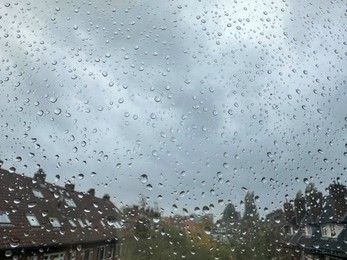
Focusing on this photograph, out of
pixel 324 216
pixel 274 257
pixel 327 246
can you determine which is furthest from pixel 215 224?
pixel 324 216

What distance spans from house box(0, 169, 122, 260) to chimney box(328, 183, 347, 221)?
207cm

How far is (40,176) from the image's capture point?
2971 millimetres

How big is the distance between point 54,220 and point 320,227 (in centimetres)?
247

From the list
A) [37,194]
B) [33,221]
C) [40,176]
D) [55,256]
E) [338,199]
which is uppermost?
[40,176]

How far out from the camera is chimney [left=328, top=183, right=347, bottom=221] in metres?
2.85

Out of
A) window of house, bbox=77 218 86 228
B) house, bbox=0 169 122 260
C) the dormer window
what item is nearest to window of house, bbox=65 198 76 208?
house, bbox=0 169 122 260

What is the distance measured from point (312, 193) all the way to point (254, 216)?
716 millimetres

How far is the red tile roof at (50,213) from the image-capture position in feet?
8.86

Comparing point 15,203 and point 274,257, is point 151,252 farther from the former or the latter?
point 15,203

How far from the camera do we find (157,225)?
2.70 m

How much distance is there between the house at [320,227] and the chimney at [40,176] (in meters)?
2.35

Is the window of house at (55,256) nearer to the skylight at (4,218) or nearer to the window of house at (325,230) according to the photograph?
the skylight at (4,218)

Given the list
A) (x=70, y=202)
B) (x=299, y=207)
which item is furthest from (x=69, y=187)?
(x=299, y=207)

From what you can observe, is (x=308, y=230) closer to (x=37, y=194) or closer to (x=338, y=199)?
(x=338, y=199)
